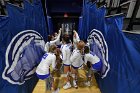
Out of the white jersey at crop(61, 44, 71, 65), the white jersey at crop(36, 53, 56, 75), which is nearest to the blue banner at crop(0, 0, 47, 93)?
the white jersey at crop(36, 53, 56, 75)

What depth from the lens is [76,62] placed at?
3.50 m

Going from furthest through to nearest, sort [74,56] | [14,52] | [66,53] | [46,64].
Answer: [66,53]
[74,56]
[46,64]
[14,52]

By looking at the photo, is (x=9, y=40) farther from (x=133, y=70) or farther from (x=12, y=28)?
(x=133, y=70)

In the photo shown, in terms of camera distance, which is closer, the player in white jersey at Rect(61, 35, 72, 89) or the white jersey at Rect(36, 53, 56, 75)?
the white jersey at Rect(36, 53, 56, 75)

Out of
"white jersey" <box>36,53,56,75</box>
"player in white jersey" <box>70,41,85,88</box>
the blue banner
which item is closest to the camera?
the blue banner

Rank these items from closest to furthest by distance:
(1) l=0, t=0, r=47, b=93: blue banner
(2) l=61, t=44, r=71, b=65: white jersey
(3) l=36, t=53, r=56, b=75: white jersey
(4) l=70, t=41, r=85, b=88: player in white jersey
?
1. (1) l=0, t=0, r=47, b=93: blue banner
2. (3) l=36, t=53, r=56, b=75: white jersey
3. (4) l=70, t=41, r=85, b=88: player in white jersey
4. (2) l=61, t=44, r=71, b=65: white jersey

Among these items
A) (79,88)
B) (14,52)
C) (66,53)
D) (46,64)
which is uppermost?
(14,52)

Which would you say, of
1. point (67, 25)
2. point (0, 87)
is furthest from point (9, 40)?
point (67, 25)

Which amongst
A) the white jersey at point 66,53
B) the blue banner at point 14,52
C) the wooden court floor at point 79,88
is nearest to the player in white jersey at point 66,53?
the white jersey at point 66,53

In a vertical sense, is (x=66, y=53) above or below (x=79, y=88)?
above

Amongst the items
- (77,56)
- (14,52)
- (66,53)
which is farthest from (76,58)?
(14,52)

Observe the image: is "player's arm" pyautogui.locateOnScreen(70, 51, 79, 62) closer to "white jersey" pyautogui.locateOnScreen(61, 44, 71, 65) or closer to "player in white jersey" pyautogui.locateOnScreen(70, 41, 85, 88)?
"player in white jersey" pyautogui.locateOnScreen(70, 41, 85, 88)

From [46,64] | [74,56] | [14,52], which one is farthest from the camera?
[74,56]

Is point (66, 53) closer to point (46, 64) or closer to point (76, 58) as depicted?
point (76, 58)
